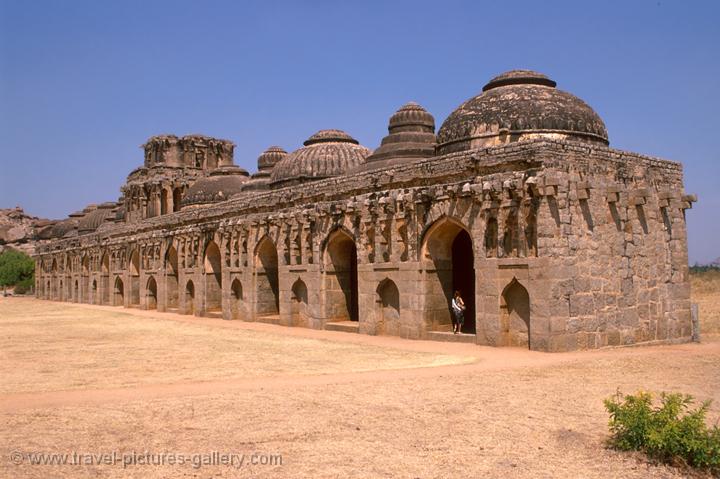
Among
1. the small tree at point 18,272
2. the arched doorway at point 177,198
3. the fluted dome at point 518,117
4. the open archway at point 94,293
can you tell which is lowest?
the open archway at point 94,293

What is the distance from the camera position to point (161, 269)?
31.8 m

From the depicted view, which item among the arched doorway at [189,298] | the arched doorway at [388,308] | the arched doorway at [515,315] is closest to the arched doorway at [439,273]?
the arched doorway at [388,308]

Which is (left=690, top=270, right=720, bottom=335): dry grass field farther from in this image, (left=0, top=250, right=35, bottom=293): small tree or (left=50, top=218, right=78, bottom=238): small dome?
(left=0, top=250, right=35, bottom=293): small tree

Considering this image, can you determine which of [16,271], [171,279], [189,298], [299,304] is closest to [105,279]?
[171,279]

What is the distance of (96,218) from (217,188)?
21.9m

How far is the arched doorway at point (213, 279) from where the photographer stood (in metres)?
27.8

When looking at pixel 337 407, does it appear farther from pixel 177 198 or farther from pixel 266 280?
pixel 177 198

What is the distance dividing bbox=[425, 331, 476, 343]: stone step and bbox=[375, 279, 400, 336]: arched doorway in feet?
4.44

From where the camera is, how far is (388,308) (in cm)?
1798

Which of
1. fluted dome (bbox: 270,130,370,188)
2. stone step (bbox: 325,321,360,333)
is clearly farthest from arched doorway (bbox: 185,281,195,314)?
stone step (bbox: 325,321,360,333)

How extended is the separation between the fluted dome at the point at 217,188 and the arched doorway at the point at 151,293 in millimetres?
4227

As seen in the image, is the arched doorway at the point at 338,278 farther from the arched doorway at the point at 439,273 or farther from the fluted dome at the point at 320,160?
the fluted dome at the point at 320,160

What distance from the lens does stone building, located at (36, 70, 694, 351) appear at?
45.6ft

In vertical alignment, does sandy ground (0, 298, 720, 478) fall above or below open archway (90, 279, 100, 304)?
below
